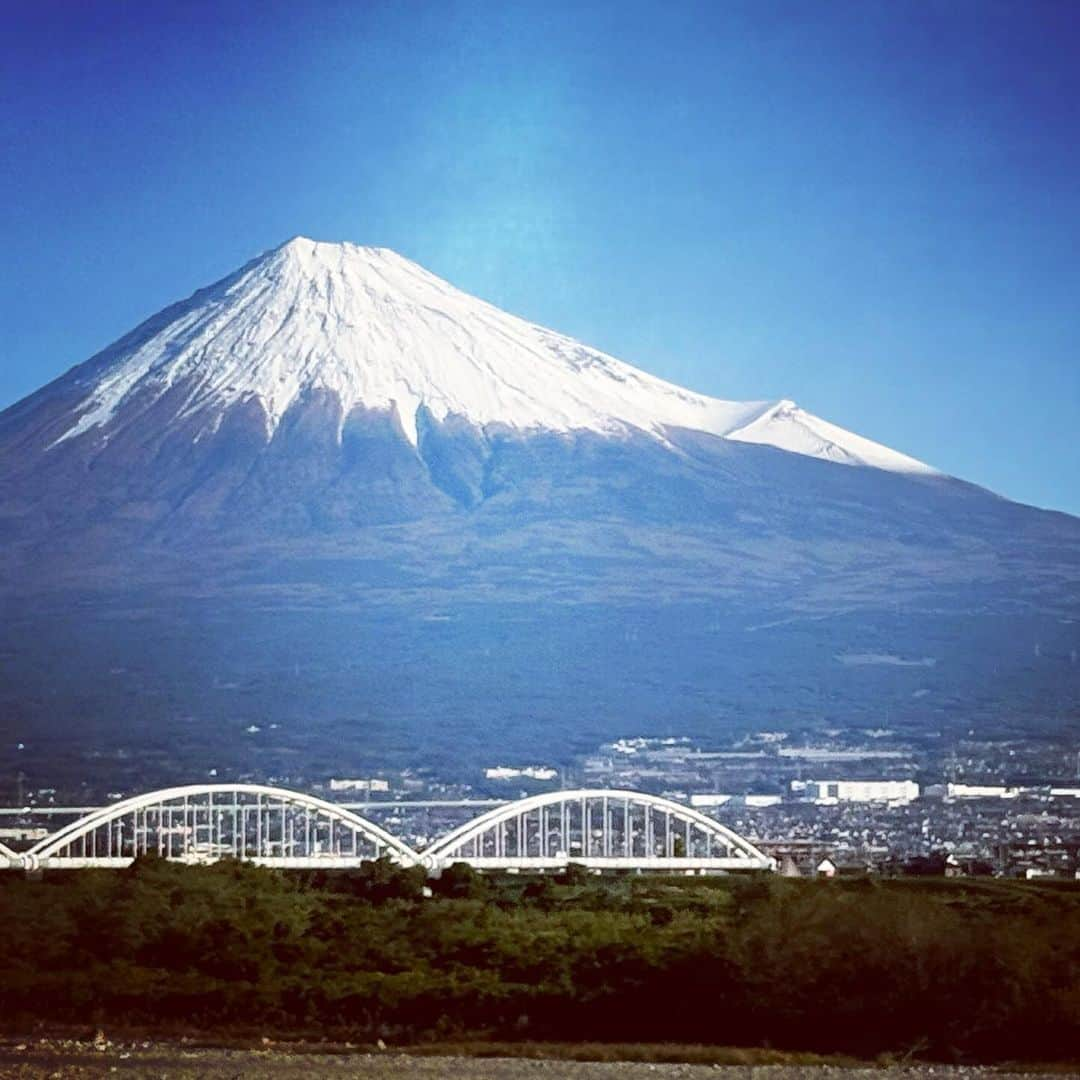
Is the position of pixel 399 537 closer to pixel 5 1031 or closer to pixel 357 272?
pixel 357 272

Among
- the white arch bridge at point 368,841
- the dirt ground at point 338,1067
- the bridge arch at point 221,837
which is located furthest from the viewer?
the white arch bridge at point 368,841

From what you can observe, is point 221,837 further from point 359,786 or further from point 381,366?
point 381,366

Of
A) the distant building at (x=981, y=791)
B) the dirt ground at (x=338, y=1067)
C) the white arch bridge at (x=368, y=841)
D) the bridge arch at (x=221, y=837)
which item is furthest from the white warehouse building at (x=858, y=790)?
the dirt ground at (x=338, y=1067)

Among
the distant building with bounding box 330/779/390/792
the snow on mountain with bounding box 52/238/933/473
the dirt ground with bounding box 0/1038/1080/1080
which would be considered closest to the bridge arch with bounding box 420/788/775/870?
the distant building with bounding box 330/779/390/792

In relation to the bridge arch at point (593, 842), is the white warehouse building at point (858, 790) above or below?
above

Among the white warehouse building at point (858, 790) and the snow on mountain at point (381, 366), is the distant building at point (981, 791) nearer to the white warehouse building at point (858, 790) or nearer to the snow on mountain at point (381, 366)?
the white warehouse building at point (858, 790)

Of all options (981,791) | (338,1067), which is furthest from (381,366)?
(338,1067)

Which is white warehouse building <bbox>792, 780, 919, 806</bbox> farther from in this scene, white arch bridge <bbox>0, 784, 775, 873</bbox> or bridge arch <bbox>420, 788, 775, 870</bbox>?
white arch bridge <bbox>0, 784, 775, 873</bbox>
